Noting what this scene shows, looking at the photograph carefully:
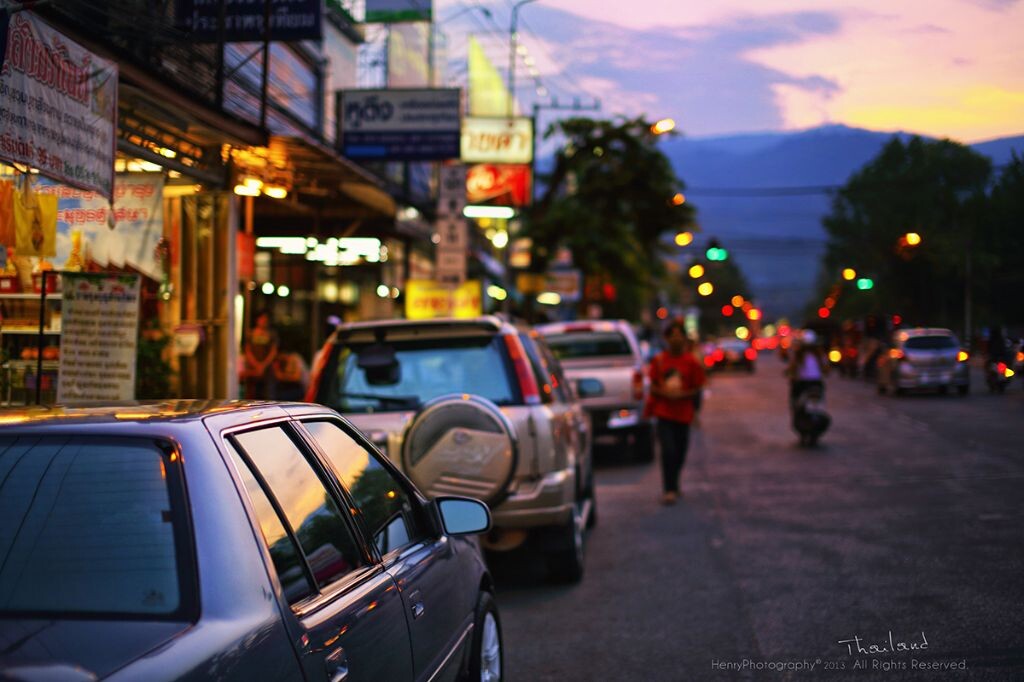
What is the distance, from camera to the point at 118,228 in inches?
436

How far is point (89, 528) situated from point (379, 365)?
5.52m

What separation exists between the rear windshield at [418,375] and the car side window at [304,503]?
4.68 meters

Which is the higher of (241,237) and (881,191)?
(881,191)

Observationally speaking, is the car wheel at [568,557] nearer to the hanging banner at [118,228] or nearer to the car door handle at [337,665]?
the hanging banner at [118,228]

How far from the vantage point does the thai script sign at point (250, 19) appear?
1171cm

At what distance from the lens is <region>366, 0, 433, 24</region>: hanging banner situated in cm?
2378

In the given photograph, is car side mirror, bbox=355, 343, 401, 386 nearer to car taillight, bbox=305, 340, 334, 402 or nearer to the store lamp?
car taillight, bbox=305, 340, 334, 402

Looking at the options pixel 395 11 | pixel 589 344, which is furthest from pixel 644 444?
pixel 395 11

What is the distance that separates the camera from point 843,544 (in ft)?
30.9

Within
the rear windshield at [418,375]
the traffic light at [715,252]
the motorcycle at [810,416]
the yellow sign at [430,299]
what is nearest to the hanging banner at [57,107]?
the rear windshield at [418,375]

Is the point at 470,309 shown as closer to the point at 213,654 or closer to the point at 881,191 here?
the point at 881,191

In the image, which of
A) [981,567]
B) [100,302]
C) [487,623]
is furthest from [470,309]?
[487,623]

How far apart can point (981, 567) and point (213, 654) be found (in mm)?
6889

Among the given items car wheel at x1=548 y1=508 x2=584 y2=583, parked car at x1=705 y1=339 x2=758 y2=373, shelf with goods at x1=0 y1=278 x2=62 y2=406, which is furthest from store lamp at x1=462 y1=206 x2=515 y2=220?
parked car at x1=705 y1=339 x2=758 y2=373
